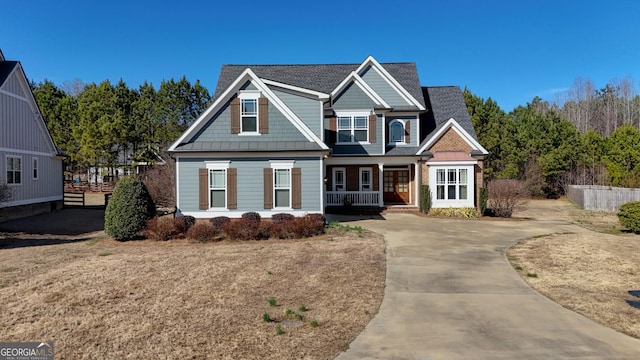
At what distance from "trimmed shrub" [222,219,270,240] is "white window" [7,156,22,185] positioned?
45.9ft

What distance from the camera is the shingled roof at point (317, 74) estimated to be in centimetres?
2445

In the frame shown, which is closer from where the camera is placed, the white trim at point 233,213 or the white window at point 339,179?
the white trim at point 233,213

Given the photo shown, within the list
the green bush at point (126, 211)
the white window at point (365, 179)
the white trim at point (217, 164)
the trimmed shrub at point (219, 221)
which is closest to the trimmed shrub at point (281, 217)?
the trimmed shrub at point (219, 221)

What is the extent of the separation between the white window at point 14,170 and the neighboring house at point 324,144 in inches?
407

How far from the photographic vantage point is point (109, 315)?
249 inches

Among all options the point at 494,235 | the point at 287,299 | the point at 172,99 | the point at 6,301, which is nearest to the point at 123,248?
the point at 6,301

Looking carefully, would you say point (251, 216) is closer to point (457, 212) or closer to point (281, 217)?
point (281, 217)

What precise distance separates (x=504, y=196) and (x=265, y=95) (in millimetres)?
13824

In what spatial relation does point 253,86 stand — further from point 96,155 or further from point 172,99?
point 172,99

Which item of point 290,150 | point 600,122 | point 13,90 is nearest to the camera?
point 290,150

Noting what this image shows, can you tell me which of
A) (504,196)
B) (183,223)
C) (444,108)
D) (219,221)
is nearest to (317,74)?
(444,108)

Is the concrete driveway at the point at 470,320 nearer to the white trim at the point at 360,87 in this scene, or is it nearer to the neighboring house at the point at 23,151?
the white trim at the point at 360,87

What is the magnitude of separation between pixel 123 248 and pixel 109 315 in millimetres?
6875

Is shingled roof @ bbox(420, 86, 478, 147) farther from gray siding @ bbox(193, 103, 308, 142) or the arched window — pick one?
gray siding @ bbox(193, 103, 308, 142)
